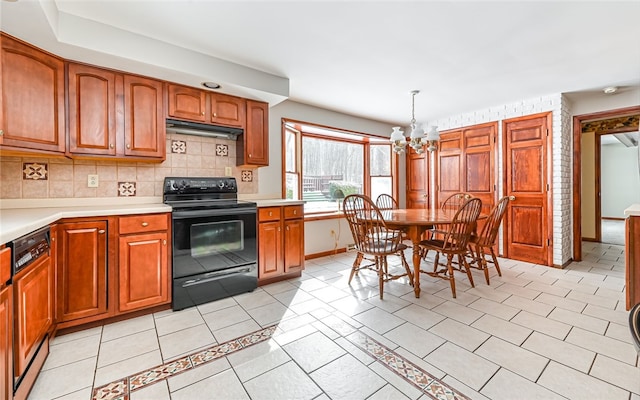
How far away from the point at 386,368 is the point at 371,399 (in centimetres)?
28

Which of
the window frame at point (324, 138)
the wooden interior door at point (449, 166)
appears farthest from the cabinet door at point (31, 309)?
the wooden interior door at point (449, 166)

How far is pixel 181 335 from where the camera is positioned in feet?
6.77

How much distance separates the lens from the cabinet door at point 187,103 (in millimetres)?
2654

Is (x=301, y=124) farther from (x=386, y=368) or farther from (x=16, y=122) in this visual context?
(x=386, y=368)

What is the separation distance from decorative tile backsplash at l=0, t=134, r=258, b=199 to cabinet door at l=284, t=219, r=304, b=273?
2.35 ft

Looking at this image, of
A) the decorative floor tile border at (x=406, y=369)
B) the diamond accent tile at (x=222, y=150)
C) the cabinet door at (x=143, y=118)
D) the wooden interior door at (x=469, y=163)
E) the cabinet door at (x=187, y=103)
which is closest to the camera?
the decorative floor tile border at (x=406, y=369)

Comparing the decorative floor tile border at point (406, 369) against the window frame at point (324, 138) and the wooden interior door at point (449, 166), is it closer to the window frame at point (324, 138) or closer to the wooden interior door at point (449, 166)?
the window frame at point (324, 138)

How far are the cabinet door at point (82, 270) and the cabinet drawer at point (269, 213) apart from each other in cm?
130

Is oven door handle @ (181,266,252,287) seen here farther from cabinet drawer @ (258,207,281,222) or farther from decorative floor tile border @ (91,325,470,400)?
decorative floor tile border @ (91,325,470,400)

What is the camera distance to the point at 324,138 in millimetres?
4496

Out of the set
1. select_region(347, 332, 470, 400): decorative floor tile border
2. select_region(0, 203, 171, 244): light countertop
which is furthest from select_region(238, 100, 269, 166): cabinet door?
select_region(347, 332, 470, 400): decorative floor tile border

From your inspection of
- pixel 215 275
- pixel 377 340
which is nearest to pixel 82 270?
pixel 215 275

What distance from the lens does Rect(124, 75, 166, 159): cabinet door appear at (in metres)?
2.45

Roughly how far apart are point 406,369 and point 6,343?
6.38ft
